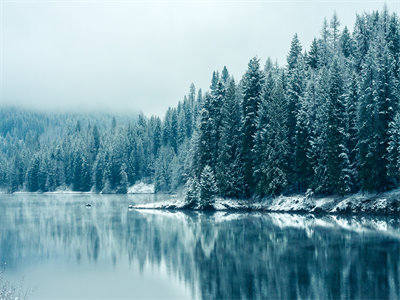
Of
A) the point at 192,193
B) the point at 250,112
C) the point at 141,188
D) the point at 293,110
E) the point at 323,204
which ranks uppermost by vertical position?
the point at 250,112

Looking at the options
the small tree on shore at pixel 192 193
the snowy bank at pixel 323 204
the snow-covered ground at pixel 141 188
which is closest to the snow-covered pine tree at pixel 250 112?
the snowy bank at pixel 323 204

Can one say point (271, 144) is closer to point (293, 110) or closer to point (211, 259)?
point (293, 110)

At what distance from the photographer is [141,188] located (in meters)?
144

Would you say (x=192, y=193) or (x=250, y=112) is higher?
(x=250, y=112)

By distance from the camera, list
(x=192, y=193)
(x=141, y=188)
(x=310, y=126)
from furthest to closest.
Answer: (x=141, y=188) < (x=192, y=193) < (x=310, y=126)

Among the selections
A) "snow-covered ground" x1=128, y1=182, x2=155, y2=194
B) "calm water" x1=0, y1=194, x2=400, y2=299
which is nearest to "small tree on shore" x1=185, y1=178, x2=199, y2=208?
"calm water" x1=0, y1=194, x2=400, y2=299

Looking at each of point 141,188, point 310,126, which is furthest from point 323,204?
point 141,188

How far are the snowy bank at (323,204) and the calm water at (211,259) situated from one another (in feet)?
14.2

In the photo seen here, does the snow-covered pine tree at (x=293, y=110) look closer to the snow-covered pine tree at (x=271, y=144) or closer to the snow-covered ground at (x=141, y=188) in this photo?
the snow-covered pine tree at (x=271, y=144)

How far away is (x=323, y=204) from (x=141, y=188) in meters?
96.3

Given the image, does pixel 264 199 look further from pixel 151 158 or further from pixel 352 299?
pixel 151 158

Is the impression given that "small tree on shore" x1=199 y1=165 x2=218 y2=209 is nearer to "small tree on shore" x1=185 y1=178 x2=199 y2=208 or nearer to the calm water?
"small tree on shore" x1=185 y1=178 x2=199 y2=208

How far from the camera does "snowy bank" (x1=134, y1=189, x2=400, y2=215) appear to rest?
48.8 m

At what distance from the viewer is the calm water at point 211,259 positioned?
20.4 m
